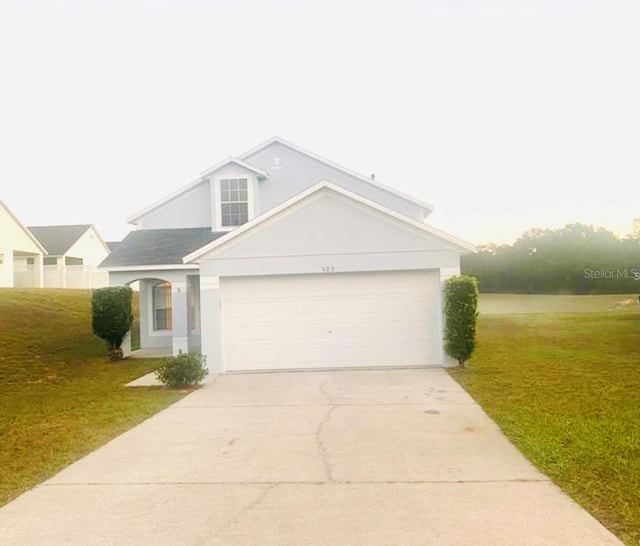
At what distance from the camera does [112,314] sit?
1747cm

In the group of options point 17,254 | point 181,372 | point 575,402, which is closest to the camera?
point 575,402

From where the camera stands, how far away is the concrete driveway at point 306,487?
479cm

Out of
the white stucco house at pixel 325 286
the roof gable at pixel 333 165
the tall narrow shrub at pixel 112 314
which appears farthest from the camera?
the roof gable at pixel 333 165

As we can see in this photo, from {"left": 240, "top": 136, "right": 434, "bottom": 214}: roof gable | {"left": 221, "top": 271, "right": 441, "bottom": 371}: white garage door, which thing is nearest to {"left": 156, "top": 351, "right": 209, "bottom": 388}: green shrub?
{"left": 221, "top": 271, "right": 441, "bottom": 371}: white garage door

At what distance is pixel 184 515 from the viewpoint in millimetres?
5250

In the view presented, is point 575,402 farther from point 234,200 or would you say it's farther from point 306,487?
point 234,200

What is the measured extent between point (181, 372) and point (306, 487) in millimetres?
6959

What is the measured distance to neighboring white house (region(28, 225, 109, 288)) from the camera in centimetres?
3597

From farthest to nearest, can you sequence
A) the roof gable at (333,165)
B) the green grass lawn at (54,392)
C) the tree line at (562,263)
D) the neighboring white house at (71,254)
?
1. the tree line at (562,263)
2. the neighboring white house at (71,254)
3. the roof gable at (333,165)
4. the green grass lawn at (54,392)

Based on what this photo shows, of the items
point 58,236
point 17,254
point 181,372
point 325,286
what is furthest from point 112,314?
point 58,236

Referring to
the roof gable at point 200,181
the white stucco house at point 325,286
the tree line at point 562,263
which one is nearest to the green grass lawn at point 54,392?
the white stucco house at point 325,286

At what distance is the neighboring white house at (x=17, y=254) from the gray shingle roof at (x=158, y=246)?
52.3 ft

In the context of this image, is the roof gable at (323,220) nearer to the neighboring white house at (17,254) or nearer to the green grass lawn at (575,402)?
the green grass lawn at (575,402)

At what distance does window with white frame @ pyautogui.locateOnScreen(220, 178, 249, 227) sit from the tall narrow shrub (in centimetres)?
424
